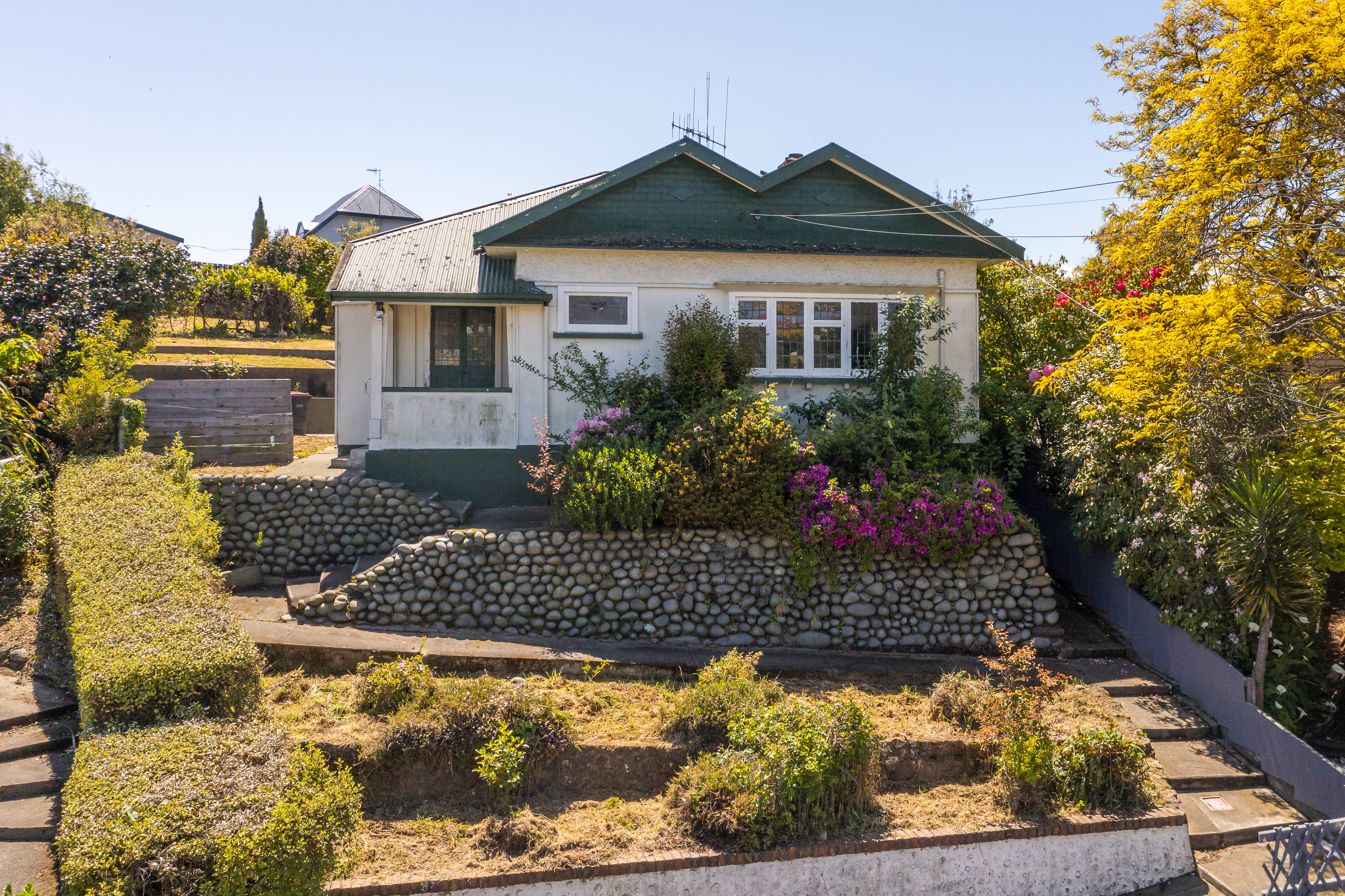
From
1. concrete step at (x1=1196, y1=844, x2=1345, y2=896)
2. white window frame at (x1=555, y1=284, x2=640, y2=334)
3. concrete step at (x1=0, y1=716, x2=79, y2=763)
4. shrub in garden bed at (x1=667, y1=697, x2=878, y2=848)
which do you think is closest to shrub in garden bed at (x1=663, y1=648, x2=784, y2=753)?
shrub in garden bed at (x1=667, y1=697, x2=878, y2=848)

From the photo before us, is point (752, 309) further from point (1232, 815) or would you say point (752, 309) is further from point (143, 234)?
point (143, 234)

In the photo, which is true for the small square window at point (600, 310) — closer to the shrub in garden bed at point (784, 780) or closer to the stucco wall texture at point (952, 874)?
the shrub in garden bed at point (784, 780)

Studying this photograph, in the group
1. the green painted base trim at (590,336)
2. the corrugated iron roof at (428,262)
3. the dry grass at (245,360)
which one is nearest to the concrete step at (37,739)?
the corrugated iron roof at (428,262)

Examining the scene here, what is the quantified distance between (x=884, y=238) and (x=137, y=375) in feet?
51.6

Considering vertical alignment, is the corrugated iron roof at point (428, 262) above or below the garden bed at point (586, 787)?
above

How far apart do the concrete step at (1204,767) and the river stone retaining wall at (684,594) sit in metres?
2.07

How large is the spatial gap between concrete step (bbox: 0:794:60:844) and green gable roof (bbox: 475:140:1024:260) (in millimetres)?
9382

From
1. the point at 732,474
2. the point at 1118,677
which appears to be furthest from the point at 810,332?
the point at 1118,677

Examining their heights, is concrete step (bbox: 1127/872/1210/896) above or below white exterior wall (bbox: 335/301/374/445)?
below

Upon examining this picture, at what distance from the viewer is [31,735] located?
7820 mm

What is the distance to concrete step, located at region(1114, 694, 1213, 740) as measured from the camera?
951 centimetres

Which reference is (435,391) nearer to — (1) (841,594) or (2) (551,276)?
(2) (551,276)

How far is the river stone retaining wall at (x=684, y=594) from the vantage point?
1080 cm

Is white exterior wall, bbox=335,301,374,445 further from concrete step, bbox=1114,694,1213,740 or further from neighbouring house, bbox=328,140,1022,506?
concrete step, bbox=1114,694,1213,740
